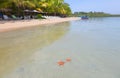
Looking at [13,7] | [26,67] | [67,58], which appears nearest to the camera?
[26,67]

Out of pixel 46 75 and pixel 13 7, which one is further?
pixel 13 7

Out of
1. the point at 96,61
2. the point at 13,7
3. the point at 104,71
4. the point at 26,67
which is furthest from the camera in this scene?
the point at 13,7

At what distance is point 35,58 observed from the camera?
6012 millimetres

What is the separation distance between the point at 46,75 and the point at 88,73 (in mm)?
1009

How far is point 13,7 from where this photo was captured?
76.7 feet

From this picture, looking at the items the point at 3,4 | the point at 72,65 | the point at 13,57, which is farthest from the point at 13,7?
the point at 72,65

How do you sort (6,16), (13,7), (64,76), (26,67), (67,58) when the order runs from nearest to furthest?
(64,76) < (26,67) < (67,58) < (13,7) < (6,16)

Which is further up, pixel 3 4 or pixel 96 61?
pixel 3 4

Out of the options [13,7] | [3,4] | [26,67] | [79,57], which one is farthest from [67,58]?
[13,7]

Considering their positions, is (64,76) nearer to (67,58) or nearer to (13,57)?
(67,58)

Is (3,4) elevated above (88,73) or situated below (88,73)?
above

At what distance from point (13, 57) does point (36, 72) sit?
5.98 feet

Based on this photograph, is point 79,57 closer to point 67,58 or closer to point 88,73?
point 67,58

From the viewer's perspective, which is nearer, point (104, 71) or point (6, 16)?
point (104, 71)
